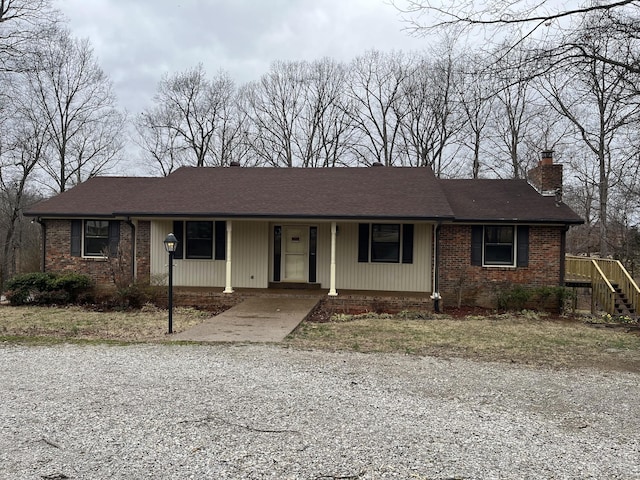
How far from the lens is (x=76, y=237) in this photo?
1484 centimetres

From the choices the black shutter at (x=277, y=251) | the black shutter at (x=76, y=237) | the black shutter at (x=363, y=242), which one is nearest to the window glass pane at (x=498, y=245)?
the black shutter at (x=363, y=242)

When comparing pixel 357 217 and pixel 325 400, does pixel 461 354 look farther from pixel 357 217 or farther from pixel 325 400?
pixel 357 217

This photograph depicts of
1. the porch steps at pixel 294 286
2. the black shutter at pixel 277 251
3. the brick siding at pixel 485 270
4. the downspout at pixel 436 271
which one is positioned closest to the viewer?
the downspout at pixel 436 271

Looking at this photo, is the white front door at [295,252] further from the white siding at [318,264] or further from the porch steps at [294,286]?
the white siding at [318,264]

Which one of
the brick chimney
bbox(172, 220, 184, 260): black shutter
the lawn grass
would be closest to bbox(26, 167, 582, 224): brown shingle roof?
the brick chimney

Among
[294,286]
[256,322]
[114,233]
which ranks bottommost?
[256,322]

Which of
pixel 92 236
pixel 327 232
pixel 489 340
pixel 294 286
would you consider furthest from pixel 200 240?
pixel 489 340

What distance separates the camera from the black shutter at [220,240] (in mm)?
14227

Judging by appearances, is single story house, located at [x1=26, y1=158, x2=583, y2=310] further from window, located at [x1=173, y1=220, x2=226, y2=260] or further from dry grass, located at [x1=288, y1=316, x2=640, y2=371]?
dry grass, located at [x1=288, y1=316, x2=640, y2=371]

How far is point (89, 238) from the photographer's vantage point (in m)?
14.9

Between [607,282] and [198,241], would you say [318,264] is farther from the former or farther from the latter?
[607,282]

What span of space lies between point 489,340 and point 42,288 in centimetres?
1139

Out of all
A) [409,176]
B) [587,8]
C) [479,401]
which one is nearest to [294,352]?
[479,401]

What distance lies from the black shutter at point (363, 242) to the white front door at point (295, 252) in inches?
63.5
